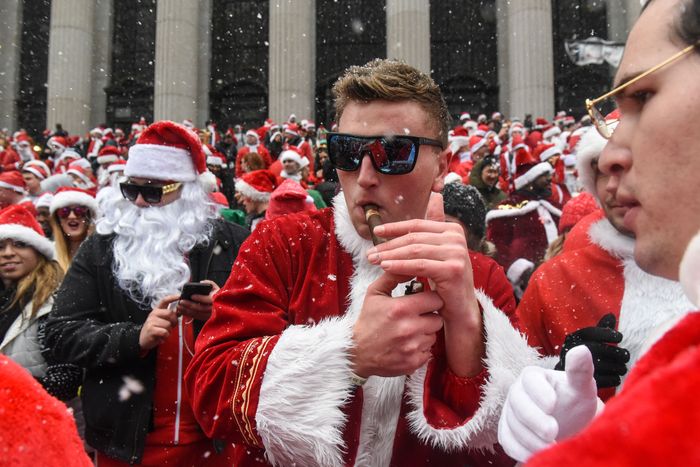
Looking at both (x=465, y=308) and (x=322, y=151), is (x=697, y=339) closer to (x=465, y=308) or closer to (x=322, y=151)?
(x=465, y=308)

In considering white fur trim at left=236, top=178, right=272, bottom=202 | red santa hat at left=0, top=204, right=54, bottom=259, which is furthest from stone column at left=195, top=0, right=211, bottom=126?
red santa hat at left=0, top=204, right=54, bottom=259

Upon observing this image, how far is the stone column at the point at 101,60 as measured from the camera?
2386 cm

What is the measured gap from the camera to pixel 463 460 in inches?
73.0

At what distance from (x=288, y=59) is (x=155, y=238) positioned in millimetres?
17310

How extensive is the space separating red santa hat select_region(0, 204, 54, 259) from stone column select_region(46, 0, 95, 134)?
1898 cm

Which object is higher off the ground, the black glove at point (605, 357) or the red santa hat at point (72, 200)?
the red santa hat at point (72, 200)

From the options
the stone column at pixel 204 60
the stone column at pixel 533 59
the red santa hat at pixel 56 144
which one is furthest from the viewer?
the stone column at pixel 204 60

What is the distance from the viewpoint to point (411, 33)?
18.6m

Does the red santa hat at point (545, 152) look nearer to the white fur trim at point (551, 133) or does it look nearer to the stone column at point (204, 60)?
the white fur trim at point (551, 133)

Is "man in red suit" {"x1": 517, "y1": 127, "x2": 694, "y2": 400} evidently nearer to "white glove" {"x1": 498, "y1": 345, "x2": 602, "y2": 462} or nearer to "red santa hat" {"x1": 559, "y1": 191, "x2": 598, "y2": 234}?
"white glove" {"x1": 498, "y1": 345, "x2": 602, "y2": 462}

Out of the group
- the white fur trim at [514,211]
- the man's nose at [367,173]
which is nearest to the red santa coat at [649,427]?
the man's nose at [367,173]

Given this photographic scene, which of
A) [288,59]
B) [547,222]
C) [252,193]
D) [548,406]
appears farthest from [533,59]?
[548,406]

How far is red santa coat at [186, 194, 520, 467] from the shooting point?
1.63 metres

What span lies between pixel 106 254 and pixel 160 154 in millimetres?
745
